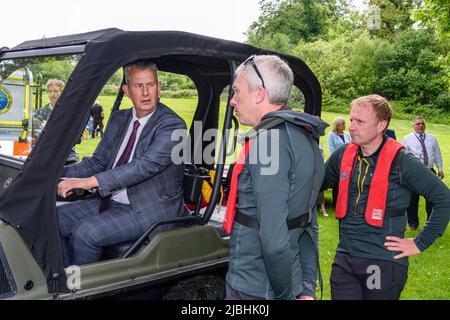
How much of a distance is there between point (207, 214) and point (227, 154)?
0.53m

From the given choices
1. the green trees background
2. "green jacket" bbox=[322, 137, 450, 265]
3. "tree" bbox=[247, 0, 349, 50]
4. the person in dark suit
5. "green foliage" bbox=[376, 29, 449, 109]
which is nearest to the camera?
"green jacket" bbox=[322, 137, 450, 265]

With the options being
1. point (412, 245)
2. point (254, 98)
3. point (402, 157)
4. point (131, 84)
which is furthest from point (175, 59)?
point (412, 245)

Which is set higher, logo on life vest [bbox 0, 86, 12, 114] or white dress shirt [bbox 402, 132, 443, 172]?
logo on life vest [bbox 0, 86, 12, 114]

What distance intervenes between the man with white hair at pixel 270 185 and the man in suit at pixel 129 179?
0.88m

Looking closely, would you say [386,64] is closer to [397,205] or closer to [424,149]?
[424,149]

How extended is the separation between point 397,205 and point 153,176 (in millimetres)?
1543

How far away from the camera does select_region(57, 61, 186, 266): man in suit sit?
9.08 feet

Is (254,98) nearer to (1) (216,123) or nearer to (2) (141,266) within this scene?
(2) (141,266)

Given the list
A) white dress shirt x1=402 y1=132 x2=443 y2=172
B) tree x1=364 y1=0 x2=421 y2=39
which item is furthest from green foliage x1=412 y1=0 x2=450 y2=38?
tree x1=364 y1=0 x2=421 y2=39

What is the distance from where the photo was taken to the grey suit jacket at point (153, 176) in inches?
110

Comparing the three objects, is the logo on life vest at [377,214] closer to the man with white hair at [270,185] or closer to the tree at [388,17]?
the man with white hair at [270,185]

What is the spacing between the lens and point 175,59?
3547mm

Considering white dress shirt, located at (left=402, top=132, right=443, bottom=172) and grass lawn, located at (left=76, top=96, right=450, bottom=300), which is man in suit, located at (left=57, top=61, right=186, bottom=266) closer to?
grass lawn, located at (left=76, top=96, right=450, bottom=300)

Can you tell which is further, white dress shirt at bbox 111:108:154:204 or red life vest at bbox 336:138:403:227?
white dress shirt at bbox 111:108:154:204
